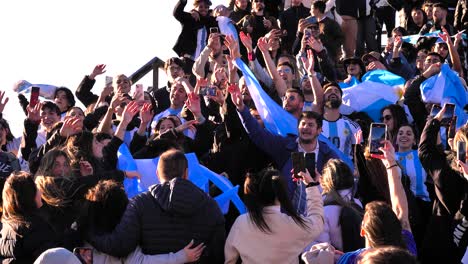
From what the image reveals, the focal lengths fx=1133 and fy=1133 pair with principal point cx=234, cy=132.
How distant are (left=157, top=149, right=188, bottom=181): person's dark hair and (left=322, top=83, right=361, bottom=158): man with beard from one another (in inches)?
134

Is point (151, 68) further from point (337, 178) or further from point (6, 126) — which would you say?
point (337, 178)

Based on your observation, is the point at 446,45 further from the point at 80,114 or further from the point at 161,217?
the point at 161,217

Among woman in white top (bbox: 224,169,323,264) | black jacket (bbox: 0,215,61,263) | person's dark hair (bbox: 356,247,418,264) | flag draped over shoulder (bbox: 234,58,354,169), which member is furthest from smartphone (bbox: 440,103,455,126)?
person's dark hair (bbox: 356,247,418,264)

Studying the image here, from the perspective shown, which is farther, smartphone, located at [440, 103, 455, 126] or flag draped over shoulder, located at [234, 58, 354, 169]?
flag draped over shoulder, located at [234, 58, 354, 169]

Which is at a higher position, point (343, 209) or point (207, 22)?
point (207, 22)

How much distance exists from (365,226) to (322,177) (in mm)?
1623

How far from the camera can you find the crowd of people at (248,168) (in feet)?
25.1

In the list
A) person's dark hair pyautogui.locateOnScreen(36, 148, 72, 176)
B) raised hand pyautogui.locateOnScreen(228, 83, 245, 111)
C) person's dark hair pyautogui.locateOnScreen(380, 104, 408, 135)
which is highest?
raised hand pyautogui.locateOnScreen(228, 83, 245, 111)

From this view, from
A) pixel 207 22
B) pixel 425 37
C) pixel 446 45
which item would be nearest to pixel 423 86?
pixel 446 45

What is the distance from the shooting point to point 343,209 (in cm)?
795

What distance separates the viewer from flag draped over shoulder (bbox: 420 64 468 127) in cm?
1249

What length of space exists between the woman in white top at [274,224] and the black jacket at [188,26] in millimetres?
8418

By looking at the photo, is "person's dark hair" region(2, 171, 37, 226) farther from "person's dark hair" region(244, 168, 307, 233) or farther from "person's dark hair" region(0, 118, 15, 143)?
"person's dark hair" region(0, 118, 15, 143)

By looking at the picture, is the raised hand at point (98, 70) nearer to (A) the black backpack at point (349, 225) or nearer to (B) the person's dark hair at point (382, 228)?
(A) the black backpack at point (349, 225)
